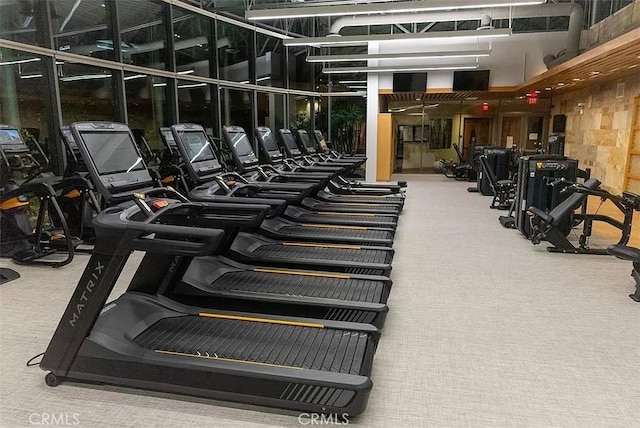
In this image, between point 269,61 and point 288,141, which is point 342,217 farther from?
point 269,61

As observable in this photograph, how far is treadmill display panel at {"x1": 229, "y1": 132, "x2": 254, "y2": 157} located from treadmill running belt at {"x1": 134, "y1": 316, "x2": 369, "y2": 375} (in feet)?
8.07

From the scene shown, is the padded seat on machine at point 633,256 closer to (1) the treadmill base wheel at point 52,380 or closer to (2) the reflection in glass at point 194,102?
(1) the treadmill base wheel at point 52,380

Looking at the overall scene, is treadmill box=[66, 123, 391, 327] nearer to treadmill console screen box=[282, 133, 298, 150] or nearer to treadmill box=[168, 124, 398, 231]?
treadmill box=[168, 124, 398, 231]

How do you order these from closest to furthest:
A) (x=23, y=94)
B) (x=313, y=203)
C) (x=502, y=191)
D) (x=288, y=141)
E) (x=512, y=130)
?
(x=23, y=94)
(x=313, y=203)
(x=288, y=141)
(x=502, y=191)
(x=512, y=130)

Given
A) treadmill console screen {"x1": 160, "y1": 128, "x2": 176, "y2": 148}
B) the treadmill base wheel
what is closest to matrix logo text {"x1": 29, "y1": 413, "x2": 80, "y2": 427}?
the treadmill base wheel

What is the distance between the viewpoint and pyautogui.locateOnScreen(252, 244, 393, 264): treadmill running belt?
13.5 ft

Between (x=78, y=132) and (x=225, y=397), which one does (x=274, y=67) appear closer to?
(x=78, y=132)

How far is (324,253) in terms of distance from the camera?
429 cm

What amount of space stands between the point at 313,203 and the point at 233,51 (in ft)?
15.5

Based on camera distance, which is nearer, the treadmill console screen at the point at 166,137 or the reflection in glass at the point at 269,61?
the treadmill console screen at the point at 166,137

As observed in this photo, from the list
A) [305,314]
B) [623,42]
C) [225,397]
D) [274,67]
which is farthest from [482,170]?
[225,397]


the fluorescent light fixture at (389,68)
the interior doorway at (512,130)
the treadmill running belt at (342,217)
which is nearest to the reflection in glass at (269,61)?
the fluorescent light fixture at (389,68)

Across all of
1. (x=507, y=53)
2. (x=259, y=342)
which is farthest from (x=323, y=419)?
(x=507, y=53)

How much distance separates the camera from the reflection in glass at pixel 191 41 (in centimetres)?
770
